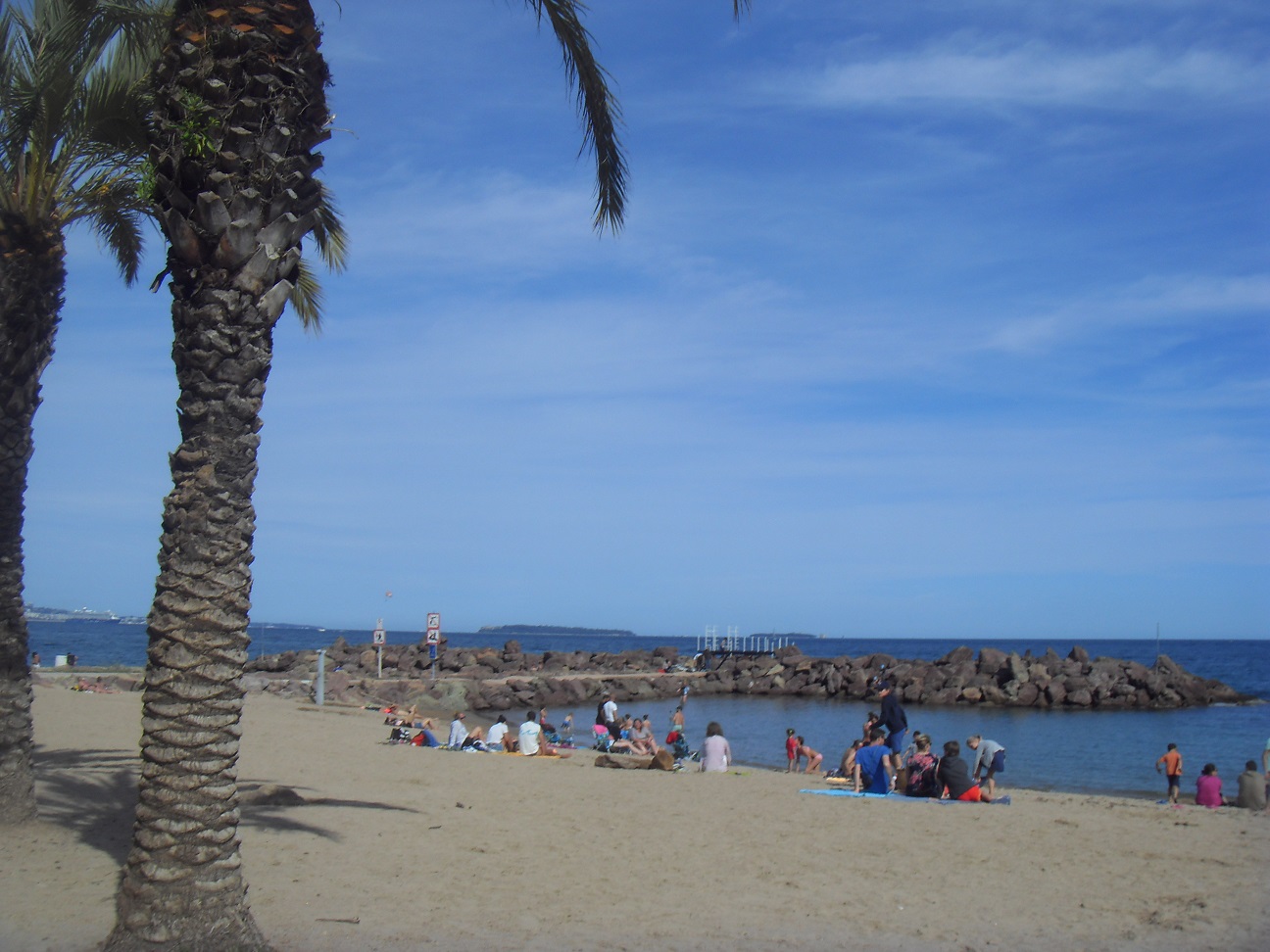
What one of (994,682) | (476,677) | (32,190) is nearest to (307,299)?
(32,190)

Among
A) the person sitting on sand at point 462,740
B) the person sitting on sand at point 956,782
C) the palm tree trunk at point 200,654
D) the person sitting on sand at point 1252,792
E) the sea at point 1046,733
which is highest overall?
the palm tree trunk at point 200,654

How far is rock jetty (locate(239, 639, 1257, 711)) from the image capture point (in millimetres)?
44875

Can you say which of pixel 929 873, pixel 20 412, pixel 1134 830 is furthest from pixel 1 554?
pixel 1134 830

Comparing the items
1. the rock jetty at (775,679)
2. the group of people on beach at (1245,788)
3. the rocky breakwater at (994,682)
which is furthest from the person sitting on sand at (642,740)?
the rocky breakwater at (994,682)

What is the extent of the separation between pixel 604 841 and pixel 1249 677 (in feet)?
254

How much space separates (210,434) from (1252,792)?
1618cm

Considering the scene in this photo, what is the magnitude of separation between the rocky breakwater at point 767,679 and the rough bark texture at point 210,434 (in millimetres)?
32985

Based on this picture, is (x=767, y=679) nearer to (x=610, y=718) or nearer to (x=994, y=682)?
(x=994, y=682)

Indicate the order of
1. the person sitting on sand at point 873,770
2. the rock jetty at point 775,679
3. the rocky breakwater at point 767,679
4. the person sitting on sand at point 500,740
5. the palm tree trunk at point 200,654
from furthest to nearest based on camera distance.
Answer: the rock jetty at point 775,679 < the rocky breakwater at point 767,679 < the person sitting on sand at point 500,740 < the person sitting on sand at point 873,770 < the palm tree trunk at point 200,654

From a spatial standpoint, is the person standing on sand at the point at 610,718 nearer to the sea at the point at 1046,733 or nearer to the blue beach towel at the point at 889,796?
the sea at the point at 1046,733

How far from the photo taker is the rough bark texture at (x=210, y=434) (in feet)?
18.6

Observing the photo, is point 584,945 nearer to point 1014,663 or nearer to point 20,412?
point 20,412

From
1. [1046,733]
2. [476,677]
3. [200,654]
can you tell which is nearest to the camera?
[200,654]

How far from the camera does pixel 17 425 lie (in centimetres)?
848
